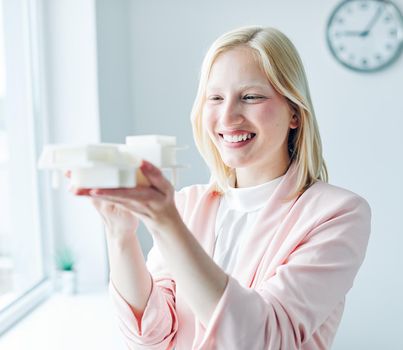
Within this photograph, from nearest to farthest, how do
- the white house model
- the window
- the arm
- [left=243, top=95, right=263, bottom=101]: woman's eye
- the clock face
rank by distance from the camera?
the white house model → the arm → [left=243, top=95, right=263, bottom=101]: woman's eye → the window → the clock face

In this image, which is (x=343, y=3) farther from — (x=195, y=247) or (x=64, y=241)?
(x=195, y=247)

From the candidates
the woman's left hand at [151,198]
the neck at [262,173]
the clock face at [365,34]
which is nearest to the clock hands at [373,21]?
the clock face at [365,34]

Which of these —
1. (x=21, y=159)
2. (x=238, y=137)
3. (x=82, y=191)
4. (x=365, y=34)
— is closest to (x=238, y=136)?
(x=238, y=137)

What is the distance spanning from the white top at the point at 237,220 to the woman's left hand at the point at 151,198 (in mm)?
387

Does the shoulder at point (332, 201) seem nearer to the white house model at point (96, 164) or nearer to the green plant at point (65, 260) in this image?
the white house model at point (96, 164)

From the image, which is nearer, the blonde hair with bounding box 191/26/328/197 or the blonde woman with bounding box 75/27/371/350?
the blonde woman with bounding box 75/27/371/350

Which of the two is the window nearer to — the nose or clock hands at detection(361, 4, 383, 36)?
the nose

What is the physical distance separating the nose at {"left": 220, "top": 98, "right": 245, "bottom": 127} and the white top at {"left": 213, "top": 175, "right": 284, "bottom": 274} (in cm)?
17

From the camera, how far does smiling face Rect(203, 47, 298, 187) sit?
1.08 m

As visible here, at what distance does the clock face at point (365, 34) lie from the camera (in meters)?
2.50

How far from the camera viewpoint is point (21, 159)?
2.10m

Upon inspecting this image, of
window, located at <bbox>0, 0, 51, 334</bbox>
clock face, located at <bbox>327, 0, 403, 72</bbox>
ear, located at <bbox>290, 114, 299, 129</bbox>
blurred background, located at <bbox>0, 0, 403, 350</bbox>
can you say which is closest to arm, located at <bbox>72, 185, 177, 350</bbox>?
ear, located at <bbox>290, 114, 299, 129</bbox>

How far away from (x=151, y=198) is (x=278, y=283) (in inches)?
12.7

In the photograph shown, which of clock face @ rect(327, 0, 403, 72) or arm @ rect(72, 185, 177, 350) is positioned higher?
clock face @ rect(327, 0, 403, 72)
